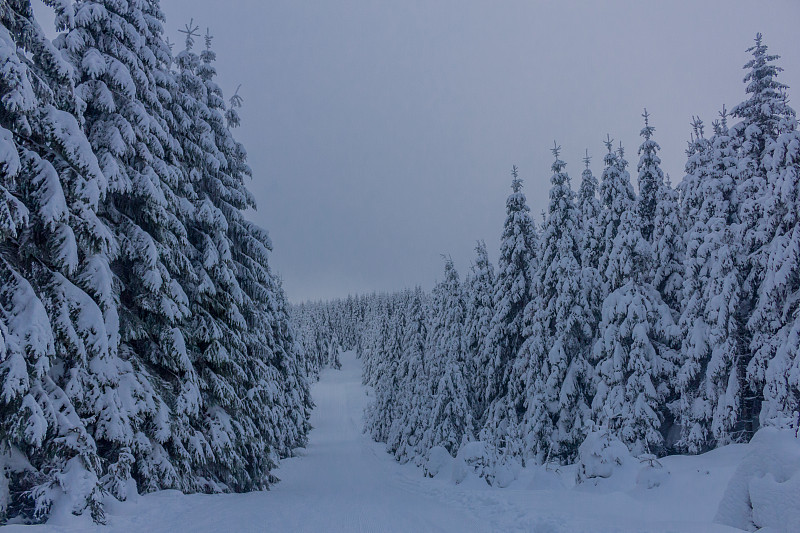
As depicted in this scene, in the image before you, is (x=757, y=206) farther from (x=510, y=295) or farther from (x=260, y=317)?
(x=260, y=317)

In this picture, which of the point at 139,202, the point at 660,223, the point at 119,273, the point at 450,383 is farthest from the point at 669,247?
the point at 119,273

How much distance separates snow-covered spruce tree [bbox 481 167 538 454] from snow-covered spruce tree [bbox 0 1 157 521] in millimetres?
20384

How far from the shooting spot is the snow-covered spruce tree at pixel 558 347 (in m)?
23.4

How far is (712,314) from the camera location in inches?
750

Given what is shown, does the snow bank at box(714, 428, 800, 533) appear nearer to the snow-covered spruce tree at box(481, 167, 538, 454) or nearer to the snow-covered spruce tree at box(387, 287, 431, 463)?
the snow-covered spruce tree at box(481, 167, 538, 454)

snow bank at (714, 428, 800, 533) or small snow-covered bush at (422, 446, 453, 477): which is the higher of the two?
snow bank at (714, 428, 800, 533)

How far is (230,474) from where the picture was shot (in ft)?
52.2

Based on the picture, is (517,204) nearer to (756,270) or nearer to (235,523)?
(756,270)

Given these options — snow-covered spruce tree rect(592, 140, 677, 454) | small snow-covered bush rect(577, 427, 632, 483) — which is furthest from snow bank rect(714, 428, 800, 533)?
snow-covered spruce tree rect(592, 140, 677, 454)

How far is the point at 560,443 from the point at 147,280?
19.4 meters

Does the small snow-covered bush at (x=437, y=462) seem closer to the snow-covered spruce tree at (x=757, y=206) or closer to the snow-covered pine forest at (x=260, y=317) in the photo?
the snow-covered pine forest at (x=260, y=317)

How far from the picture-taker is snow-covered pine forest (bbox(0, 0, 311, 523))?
27.3 feet

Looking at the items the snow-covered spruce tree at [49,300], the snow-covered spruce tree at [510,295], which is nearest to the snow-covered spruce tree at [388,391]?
the snow-covered spruce tree at [510,295]

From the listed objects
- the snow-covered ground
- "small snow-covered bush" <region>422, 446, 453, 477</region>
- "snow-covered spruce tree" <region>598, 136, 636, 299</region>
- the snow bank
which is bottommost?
"small snow-covered bush" <region>422, 446, 453, 477</region>
